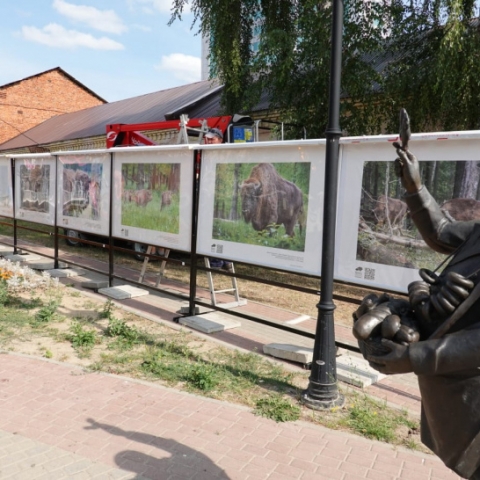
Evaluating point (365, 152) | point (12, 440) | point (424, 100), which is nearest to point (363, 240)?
point (365, 152)

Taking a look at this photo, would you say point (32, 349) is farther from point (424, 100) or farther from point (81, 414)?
point (424, 100)

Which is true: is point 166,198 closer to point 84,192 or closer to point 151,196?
point 151,196

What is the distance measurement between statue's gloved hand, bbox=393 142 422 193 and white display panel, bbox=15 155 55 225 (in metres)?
9.04

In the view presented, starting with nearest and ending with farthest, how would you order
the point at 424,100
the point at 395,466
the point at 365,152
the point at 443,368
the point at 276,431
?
the point at 443,368, the point at 395,466, the point at 276,431, the point at 365,152, the point at 424,100

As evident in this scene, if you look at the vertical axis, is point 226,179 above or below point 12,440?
above

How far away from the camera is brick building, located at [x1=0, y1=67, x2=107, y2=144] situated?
3478 cm

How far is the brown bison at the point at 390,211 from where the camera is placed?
502 centimetres

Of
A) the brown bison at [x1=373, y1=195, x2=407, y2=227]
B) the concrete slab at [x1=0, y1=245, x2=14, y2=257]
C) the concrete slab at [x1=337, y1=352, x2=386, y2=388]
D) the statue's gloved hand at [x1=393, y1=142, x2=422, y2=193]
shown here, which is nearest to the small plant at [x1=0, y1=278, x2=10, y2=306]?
the concrete slab at [x1=0, y1=245, x2=14, y2=257]

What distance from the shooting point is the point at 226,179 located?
657cm

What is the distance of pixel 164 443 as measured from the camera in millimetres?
3887

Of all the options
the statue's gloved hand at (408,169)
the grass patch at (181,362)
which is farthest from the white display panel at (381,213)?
the statue's gloved hand at (408,169)

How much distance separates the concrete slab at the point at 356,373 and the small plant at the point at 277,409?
2.86ft

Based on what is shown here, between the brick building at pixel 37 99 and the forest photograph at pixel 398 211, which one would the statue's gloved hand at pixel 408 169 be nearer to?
the forest photograph at pixel 398 211

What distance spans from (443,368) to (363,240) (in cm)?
353
